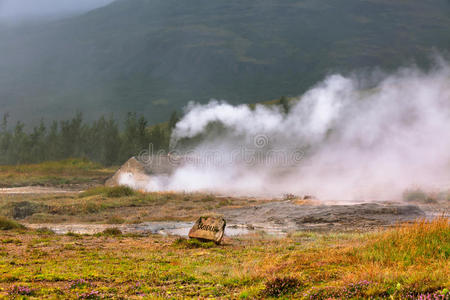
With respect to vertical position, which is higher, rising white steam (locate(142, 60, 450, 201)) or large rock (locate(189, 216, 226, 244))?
rising white steam (locate(142, 60, 450, 201))

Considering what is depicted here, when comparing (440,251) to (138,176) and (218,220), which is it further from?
(138,176)

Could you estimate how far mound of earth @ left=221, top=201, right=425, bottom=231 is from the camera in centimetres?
2409

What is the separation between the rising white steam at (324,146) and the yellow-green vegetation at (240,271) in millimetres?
26921

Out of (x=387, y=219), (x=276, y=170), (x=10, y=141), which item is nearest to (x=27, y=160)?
(x=10, y=141)

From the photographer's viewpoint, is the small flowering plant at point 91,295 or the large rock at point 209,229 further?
the large rock at point 209,229

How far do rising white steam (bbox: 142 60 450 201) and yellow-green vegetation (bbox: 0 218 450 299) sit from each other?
26921 millimetres

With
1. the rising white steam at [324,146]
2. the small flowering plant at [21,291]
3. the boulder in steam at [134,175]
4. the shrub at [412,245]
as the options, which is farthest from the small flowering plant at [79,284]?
the boulder in steam at [134,175]

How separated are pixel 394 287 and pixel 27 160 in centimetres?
11421

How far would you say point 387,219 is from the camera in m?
24.6

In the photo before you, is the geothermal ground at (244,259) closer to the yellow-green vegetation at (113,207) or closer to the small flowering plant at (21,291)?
the small flowering plant at (21,291)

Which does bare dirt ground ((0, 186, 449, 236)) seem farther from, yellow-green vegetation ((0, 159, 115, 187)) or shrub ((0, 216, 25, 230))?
yellow-green vegetation ((0, 159, 115, 187))

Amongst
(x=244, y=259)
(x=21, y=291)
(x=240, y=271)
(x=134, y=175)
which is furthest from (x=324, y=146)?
(x=21, y=291)

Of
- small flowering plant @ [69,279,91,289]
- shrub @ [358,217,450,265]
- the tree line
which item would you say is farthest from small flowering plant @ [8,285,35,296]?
the tree line

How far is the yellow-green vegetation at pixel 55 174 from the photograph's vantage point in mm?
58638
